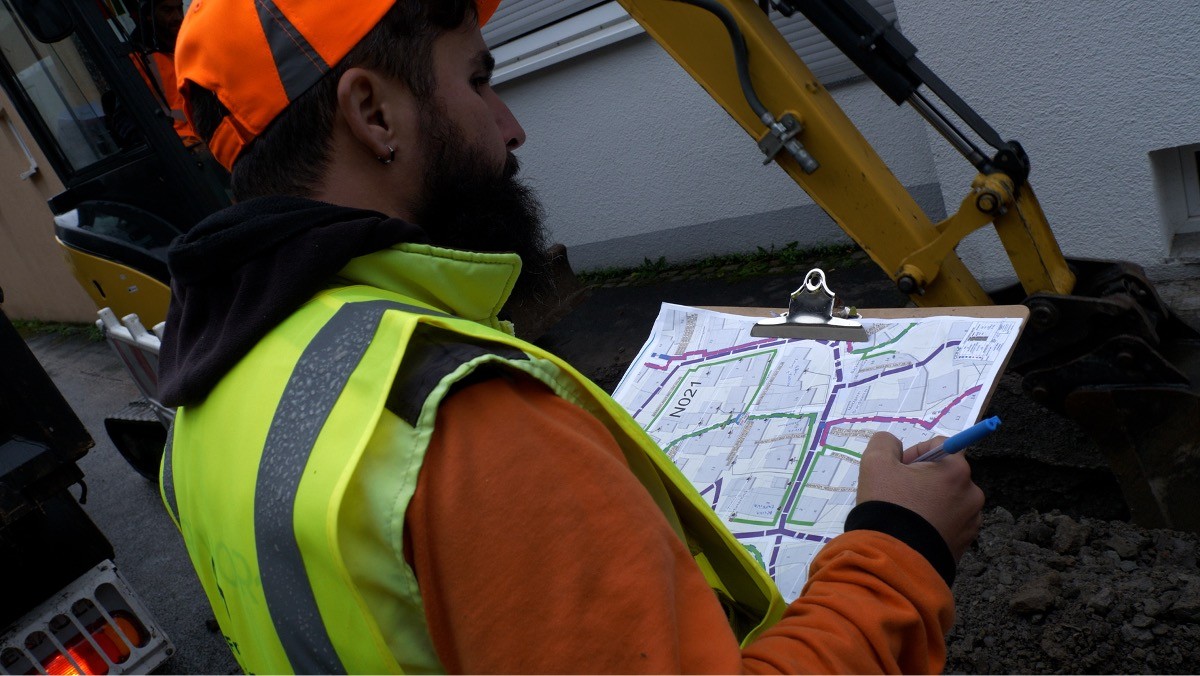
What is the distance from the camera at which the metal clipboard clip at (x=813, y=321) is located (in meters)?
1.86

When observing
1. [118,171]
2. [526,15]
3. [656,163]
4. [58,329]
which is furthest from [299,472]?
[58,329]

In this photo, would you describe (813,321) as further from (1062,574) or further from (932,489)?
(1062,574)

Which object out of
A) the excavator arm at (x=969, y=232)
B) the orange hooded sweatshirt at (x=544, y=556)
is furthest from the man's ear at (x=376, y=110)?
the excavator arm at (x=969, y=232)

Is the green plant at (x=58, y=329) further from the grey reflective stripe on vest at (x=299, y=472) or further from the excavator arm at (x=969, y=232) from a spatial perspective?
the grey reflective stripe on vest at (x=299, y=472)

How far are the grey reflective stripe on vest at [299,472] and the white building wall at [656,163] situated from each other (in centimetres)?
461

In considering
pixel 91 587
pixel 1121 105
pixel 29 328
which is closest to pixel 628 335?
pixel 1121 105

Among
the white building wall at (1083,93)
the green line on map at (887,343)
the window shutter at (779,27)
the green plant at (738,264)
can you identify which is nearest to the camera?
the green line on map at (887,343)

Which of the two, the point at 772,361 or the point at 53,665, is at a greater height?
the point at 772,361

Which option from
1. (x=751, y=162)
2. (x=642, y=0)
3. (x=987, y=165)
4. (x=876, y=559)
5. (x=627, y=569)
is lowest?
(x=751, y=162)

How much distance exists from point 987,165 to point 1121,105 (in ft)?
5.92

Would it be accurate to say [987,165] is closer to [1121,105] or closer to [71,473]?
[1121,105]

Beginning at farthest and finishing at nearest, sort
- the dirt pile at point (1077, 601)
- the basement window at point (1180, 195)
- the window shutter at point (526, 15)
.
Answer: the window shutter at point (526, 15) → the basement window at point (1180, 195) → the dirt pile at point (1077, 601)

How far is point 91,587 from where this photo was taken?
325 centimetres

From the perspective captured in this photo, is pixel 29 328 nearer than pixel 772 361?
No
